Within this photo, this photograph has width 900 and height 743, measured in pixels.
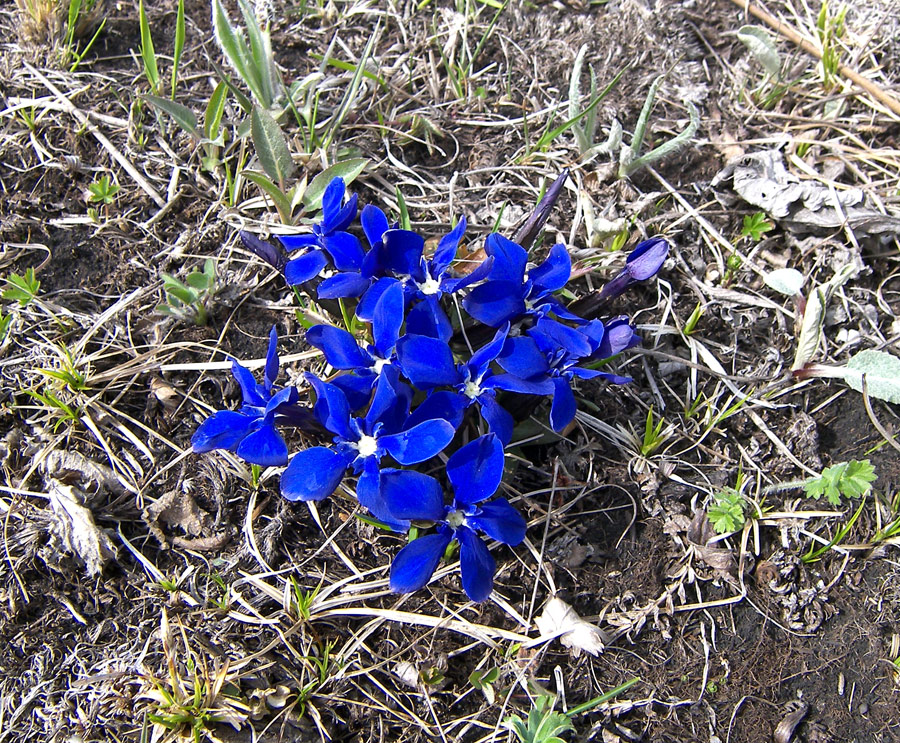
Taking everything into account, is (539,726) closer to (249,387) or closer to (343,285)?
(249,387)

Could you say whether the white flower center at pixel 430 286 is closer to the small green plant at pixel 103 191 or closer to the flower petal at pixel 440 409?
the flower petal at pixel 440 409

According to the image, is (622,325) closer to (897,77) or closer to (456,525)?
(456,525)

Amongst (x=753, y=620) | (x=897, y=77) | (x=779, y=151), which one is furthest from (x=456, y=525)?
(x=897, y=77)

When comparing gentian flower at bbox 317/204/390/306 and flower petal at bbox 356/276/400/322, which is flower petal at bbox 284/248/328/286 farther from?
flower petal at bbox 356/276/400/322

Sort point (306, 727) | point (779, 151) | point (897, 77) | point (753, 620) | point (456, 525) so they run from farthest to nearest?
point (897, 77), point (779, 151), point (753, 620), point (306, 727), point (456, 525)

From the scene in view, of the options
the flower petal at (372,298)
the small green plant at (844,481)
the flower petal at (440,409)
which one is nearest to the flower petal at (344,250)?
the flower petal at (372,298)

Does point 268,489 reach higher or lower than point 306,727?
higher

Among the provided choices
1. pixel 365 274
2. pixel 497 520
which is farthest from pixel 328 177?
pixel 497 520

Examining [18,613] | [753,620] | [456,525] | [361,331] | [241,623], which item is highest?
[361,331]
